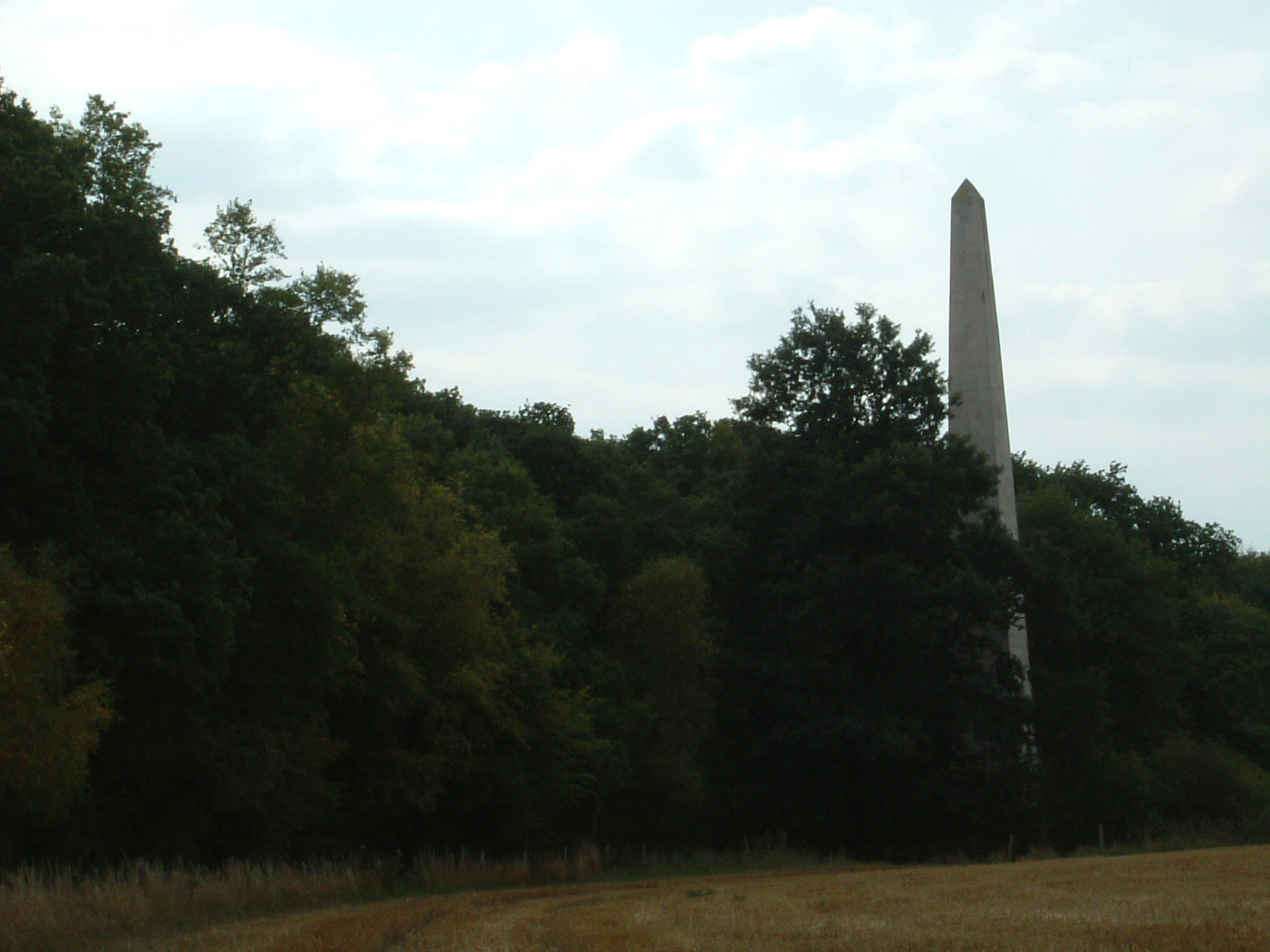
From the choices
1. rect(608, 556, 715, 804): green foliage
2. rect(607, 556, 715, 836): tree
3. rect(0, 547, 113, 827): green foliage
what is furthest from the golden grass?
rect(608, 556, 715, 804): green foliage

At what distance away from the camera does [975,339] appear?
4872 cm

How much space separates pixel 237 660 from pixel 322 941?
17025 millimetres

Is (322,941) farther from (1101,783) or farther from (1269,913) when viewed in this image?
(1101,783)

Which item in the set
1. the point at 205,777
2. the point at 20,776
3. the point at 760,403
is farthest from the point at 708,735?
the point at 20,776

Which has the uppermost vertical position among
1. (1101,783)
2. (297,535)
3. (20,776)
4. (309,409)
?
(309,409)

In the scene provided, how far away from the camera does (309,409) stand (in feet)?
113

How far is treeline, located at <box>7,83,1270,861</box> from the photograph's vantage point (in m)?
26.5

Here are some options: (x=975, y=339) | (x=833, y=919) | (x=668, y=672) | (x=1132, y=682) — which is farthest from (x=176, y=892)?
(x=1132, y=682)

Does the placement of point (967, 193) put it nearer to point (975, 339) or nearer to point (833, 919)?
point (975, 339)

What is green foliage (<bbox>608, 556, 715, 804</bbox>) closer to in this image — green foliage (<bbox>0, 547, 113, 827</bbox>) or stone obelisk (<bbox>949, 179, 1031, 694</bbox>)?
stone obelisk (<bbox>949, 179, 1031, 694</bbox>)

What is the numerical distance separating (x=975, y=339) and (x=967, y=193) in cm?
491

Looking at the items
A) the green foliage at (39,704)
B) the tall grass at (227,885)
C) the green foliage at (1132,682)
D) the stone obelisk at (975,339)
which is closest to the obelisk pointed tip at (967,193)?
the stone obelisk at (975,339)

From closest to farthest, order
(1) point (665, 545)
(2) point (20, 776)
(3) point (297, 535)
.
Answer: (2) point (20, 776) < (3) point (297, 535) < (1) point (665, 545)

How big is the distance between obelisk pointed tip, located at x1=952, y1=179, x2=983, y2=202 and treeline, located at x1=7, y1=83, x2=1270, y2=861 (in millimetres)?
5799
